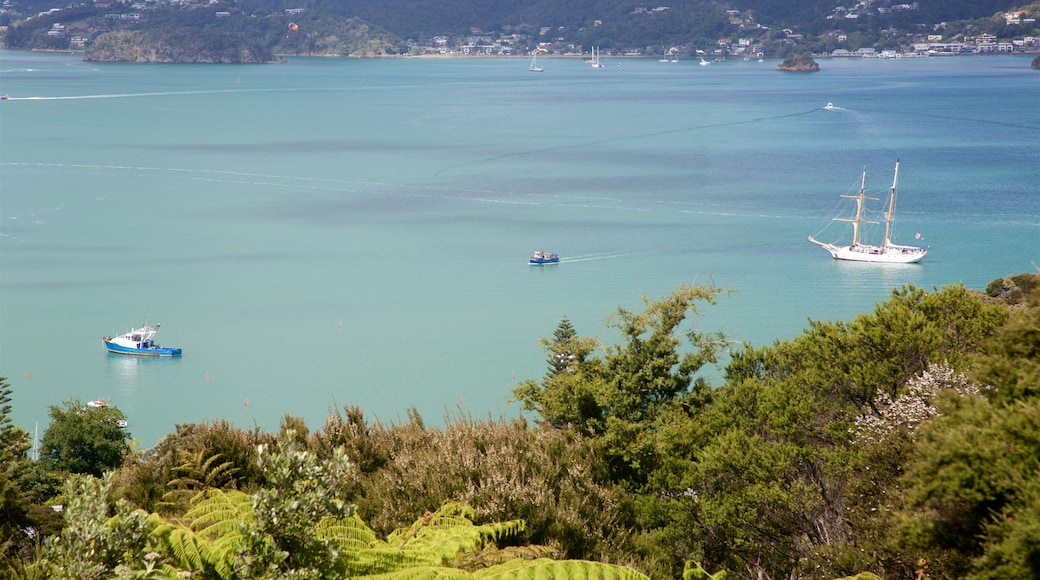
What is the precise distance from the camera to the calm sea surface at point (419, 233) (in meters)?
28.7

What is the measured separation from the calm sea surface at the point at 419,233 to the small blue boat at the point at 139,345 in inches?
18.6

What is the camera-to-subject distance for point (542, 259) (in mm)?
37000

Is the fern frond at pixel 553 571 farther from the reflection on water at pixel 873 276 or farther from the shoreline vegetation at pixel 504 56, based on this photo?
the shoreline vegetation at pixel 504 56

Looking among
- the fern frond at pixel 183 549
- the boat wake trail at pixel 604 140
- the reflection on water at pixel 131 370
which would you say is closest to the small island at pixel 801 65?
the boat wake trail at pixel 604 140

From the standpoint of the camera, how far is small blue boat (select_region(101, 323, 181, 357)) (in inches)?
1160

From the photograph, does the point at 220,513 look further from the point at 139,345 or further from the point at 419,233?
the point at 419,233

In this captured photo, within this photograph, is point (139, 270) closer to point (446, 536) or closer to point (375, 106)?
point (446, 536)

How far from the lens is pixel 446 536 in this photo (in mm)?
5527

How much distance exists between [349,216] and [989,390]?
138 feet

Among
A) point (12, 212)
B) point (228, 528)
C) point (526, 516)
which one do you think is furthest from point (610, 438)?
point (12, 212)

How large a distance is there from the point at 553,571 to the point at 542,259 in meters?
32.1

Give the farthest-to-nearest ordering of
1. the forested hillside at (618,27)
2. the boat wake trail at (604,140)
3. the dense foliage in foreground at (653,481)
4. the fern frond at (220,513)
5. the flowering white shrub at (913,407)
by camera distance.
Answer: the forested hillside at (618,27) → the boat wake trail at (604,140) → the flowering white shrub at (913,407) → the fern frond at (220,513) → the dense foliage in foreground at (653,481)

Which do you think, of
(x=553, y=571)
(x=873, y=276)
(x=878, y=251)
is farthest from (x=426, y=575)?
(x=878, y=251)

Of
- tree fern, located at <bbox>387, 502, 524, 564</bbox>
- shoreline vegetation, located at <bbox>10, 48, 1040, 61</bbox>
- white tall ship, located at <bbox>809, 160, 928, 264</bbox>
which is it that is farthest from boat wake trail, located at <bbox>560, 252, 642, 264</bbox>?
shoreline vegetation, located at <bbox>10, 48, 1040, 61</bbox>
